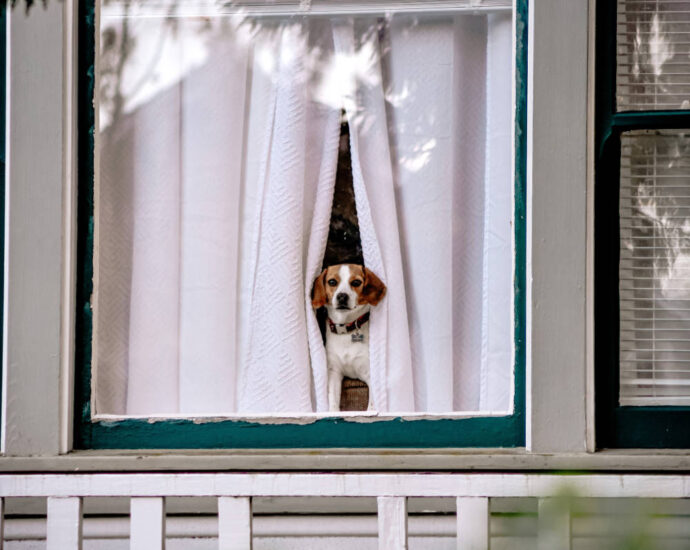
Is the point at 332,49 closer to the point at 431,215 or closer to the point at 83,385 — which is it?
the point at 431,215

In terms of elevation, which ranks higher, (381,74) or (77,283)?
(381,74)

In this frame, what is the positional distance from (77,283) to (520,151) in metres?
1.15

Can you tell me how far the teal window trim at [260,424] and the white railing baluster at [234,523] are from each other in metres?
0.17

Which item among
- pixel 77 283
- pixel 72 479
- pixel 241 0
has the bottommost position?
pixel 72 479

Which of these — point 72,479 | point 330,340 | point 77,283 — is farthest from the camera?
point 330,340

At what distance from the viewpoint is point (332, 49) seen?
7.35 ft

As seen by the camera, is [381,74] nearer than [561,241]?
No

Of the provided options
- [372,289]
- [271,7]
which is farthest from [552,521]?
[271,7]

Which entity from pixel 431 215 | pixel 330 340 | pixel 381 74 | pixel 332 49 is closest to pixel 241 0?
pixel 332 49

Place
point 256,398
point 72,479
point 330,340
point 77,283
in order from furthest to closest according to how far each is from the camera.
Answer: point 330,340, point 256,398, point 77,283, point 72,479

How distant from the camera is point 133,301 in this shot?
2.20 m

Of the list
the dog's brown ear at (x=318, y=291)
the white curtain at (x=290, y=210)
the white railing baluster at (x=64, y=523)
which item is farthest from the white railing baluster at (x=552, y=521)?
the dog's brown ear at (x=318, y=291)

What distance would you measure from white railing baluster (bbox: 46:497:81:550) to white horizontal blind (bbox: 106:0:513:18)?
4.35 ft

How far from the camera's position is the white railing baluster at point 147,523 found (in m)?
1.75
